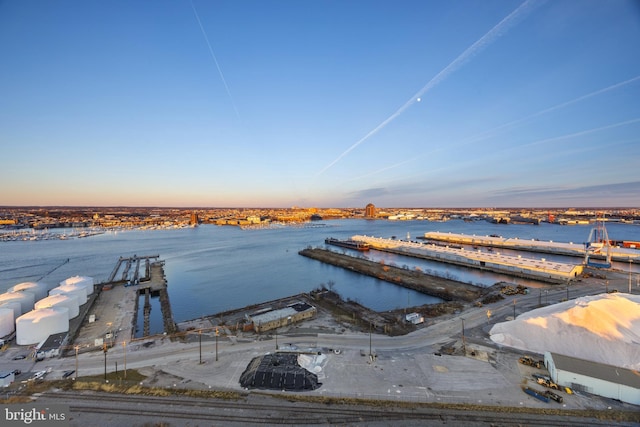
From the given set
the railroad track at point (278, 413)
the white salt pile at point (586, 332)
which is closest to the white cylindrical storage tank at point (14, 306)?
the railroad track at point (278, 413)

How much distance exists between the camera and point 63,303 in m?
13.6

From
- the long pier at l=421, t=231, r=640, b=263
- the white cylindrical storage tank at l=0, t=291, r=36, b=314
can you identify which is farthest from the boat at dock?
the white cylindrical storage tank at l=0, t=291, r=36, b=314

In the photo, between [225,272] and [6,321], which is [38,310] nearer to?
[6,321]

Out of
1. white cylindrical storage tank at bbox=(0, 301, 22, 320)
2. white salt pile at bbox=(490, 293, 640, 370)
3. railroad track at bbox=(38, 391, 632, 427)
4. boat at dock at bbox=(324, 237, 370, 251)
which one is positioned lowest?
boat at dock at bbox=(324, 237, 370, 251)

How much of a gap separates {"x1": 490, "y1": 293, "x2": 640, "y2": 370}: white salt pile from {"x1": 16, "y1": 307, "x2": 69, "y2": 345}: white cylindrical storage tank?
57.6 feet

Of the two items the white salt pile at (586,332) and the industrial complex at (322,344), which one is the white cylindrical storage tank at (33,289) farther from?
the white salt pile at (586,332)

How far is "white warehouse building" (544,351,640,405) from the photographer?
7367 mm

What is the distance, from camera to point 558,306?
1192 cm

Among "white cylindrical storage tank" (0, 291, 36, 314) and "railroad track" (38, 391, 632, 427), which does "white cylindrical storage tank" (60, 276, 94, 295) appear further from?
"railroad track" (38, 391, 632, 427)

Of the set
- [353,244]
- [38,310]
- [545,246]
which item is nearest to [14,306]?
[38,310]

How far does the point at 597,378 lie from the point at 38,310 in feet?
66.1

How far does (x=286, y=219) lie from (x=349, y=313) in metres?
91.8

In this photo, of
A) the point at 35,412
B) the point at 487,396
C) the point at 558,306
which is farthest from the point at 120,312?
the point at 558,306

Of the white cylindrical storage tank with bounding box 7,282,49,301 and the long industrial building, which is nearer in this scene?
the white cylindrical storage tank with bounding box 7,282,49,301
